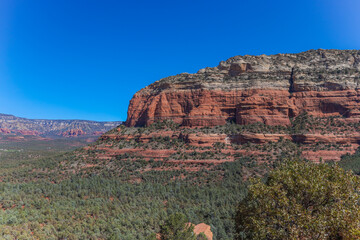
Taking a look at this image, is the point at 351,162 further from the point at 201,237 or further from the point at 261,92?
the point at 201,237

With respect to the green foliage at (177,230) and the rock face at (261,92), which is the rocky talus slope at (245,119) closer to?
the rock face at (261,92)

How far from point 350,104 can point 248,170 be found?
39.2 m

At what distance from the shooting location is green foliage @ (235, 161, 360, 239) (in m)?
8.01

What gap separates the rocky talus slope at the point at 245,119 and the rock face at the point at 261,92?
261mm

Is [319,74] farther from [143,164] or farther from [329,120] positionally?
[143,164]

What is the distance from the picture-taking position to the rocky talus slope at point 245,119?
4312 cm

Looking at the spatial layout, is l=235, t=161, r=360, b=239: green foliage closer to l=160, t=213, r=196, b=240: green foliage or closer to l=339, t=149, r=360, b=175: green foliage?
l=160, t=213, r=196, b=240: green foliage

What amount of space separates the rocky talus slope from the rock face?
0.26m

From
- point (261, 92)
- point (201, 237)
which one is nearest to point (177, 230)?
point (201, 237)

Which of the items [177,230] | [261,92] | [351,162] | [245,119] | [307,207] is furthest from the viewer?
[261,92]

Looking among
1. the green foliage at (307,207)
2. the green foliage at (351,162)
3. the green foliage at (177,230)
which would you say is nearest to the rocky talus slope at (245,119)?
the green foliage at (351,162)

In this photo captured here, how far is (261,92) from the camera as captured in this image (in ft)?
176

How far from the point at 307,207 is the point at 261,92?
49392mm

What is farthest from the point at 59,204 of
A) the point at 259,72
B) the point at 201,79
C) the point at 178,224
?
the point at 259,72
